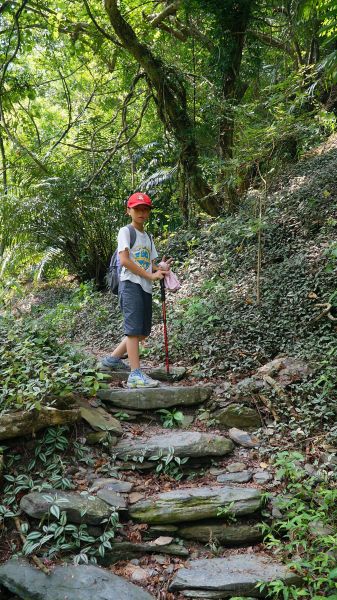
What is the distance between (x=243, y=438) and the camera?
14.7ft

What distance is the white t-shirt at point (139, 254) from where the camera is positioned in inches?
188

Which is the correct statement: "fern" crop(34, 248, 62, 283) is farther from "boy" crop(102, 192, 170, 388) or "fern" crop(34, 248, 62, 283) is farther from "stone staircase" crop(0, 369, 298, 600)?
"stone staircase" crop(0, 369, 298, 600)

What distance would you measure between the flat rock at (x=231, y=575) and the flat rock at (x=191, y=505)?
0.31 meters

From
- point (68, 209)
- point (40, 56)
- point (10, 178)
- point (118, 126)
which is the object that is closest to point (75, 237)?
point (68, 209)

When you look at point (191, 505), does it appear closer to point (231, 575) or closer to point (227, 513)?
point (227, 513)

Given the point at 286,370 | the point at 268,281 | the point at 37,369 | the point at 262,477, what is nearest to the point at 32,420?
the point at 37,369

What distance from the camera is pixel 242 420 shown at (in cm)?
470

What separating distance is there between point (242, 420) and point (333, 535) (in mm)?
1467

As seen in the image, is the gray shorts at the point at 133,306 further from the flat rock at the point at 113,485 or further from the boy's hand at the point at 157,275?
the flat rock at the point at 113,485

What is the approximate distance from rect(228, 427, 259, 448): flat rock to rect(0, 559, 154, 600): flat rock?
1681mm

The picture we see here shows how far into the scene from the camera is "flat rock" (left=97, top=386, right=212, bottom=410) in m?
4.73

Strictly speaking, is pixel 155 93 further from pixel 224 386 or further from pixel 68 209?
pixel 224 386

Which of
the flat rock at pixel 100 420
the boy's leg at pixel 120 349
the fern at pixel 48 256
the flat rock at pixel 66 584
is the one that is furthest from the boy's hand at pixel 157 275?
the fern at pixel 48 256

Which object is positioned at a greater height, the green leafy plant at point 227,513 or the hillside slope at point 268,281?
the hillside slope at point 268,281
